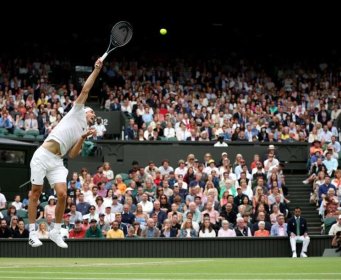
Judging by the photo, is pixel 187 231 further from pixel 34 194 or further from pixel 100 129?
pixel 34 194

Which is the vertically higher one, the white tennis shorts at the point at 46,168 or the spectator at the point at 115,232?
the white tennis shorts at the point at 46,168

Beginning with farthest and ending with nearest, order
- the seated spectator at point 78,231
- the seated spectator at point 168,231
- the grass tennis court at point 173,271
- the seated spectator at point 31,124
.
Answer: the seated spectator at point 31,124, the seated spectator at point 168,231, the seated spectator at point 78,231, the grass tennis court at point 173,271

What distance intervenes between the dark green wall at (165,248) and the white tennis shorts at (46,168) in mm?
8977

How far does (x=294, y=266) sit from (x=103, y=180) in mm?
14664

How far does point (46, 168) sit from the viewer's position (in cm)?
1532

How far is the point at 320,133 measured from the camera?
3403 centimetres

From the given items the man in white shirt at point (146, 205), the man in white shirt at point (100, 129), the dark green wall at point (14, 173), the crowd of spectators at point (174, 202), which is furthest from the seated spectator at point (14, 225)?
the man in white shirt at point (100, 129)

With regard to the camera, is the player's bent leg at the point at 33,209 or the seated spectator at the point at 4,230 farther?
the seated spectator at the point at 4,230

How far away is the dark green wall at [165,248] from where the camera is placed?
79.7ft

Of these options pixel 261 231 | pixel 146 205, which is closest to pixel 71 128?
pixel 261 231

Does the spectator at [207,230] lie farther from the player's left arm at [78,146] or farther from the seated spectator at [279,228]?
the player's left arm at [78,146]

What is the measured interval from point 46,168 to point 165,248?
9.83m

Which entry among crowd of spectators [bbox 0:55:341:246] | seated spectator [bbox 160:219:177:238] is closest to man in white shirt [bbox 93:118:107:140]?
crowd of spectators [bbox 0:55:341:246]

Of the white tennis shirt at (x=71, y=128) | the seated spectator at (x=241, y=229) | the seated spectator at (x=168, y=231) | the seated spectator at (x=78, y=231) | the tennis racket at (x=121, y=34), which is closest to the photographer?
the white tennis shirt at (x=71, y=128)
